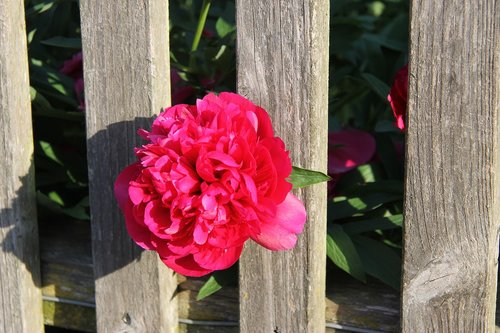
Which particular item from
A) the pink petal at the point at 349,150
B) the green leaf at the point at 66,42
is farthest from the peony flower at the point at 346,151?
the green leaf at the point at 66,42

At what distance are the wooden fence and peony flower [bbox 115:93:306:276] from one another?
4.3 inches

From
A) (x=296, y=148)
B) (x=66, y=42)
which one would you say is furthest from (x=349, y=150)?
(x=66, y=42)

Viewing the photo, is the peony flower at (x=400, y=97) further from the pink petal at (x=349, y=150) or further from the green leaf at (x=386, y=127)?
the pink petal at (x=349, y=150)

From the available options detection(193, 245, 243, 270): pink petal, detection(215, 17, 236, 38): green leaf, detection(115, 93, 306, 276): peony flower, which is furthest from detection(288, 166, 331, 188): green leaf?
detection(215, 17, 236, 38): green leaf

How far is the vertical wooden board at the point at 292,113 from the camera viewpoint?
1.31 m

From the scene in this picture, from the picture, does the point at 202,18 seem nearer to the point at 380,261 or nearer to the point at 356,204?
the point at 356,204

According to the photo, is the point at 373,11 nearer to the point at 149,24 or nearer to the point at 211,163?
the point at 149,24

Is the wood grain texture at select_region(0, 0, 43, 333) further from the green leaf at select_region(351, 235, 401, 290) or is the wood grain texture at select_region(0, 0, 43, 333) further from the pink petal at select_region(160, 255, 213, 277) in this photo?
the green leaf at select_region(351, 235, 401, 290)

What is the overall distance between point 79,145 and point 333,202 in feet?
2.59

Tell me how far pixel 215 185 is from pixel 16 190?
0.62 m

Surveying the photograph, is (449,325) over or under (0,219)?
under

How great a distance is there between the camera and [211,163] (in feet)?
3.90

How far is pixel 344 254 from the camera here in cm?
150

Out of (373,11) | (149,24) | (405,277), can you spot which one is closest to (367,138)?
(405,277)
